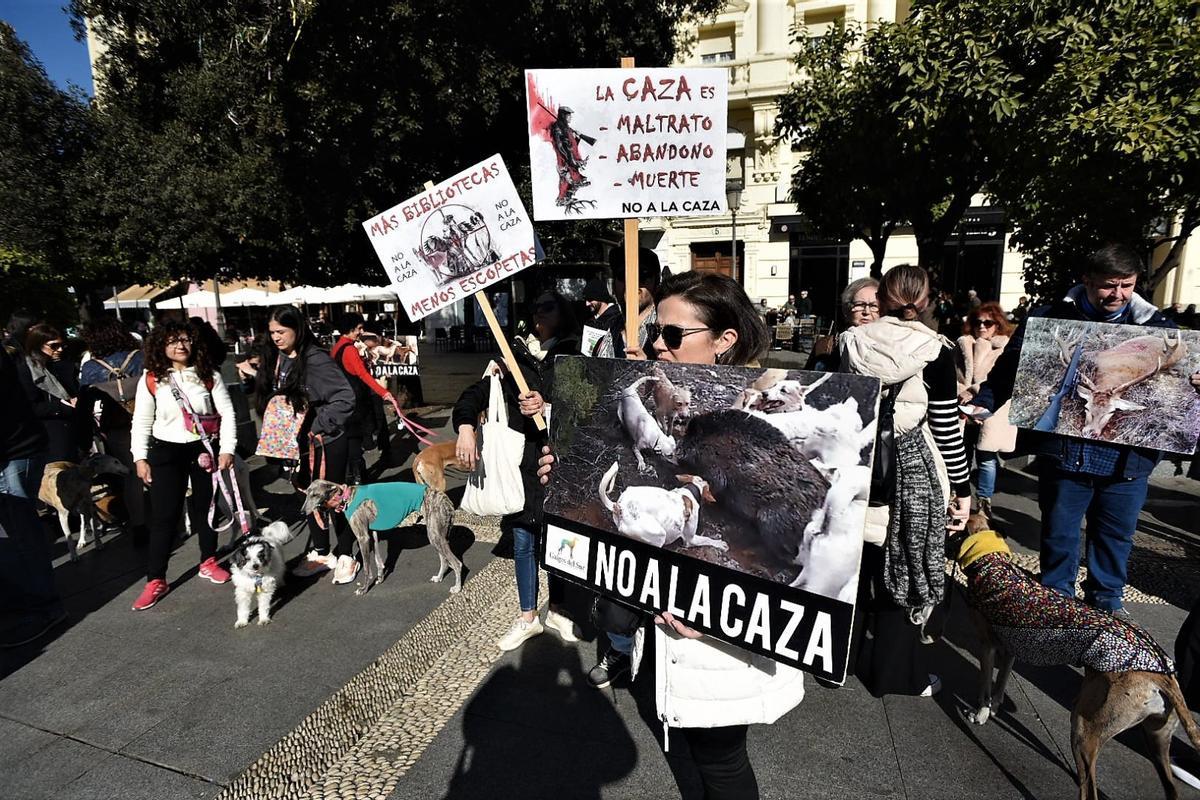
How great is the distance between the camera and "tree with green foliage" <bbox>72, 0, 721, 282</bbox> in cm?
756

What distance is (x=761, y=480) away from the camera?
147 centimetres

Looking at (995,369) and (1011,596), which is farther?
(995,369)

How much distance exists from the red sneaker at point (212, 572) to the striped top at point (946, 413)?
4718 mm

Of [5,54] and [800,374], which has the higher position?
[5,54]

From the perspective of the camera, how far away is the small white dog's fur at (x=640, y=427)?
1.67 meters

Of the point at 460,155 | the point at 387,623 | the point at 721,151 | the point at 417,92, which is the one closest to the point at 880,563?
the point at 721,151

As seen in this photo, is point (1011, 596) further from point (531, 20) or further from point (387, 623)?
point (531, 20)

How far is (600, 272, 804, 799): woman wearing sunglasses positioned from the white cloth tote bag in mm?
1516

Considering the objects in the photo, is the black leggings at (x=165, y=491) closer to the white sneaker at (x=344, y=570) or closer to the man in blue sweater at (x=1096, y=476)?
the white sneaker at (x=344, y=570)

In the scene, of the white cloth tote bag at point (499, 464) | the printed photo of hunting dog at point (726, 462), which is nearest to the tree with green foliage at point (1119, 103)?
the white cloth tote bag at point (499, 464)

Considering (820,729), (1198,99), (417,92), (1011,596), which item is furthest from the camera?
(417,92)

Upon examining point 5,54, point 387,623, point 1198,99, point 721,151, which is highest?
point 5,54

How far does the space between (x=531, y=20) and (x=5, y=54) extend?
486 inches

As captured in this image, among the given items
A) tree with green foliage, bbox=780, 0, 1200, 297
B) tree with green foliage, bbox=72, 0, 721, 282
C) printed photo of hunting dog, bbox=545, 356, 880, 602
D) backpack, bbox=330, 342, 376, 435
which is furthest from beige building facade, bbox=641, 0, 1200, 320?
printed photo of hunting dog, bbox=545, 356, 880, 602
